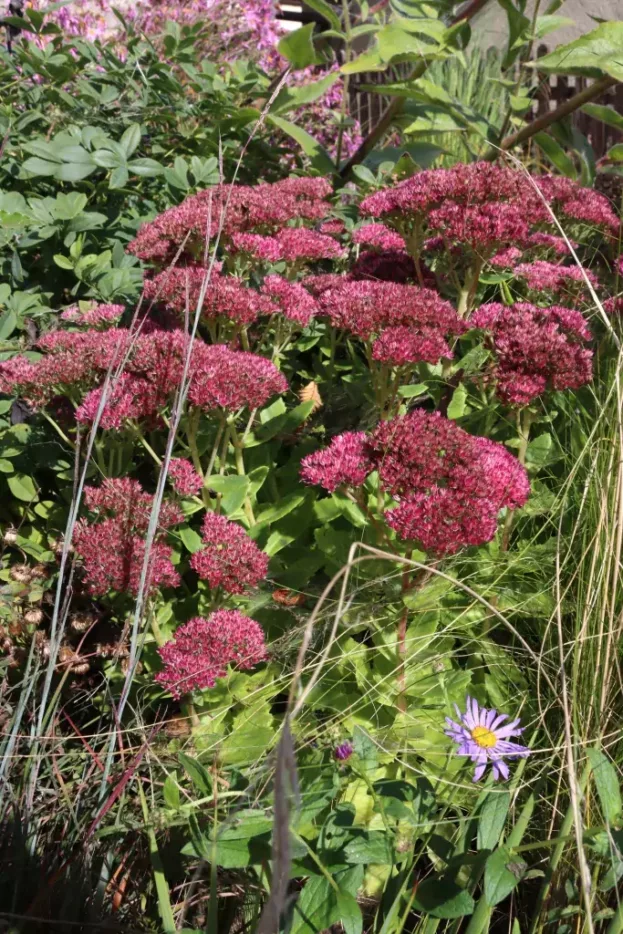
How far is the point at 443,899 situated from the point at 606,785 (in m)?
0.31

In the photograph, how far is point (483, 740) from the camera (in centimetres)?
154

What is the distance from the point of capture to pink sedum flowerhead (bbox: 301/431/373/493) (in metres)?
1.84

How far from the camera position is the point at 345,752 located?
1.55 m

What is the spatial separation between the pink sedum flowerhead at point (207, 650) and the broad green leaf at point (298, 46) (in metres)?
2.09

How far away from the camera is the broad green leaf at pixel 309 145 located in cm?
305

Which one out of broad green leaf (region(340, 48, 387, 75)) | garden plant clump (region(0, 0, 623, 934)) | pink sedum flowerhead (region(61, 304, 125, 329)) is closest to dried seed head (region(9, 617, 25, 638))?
garden plant clump (region(0, 0, 623, 934))

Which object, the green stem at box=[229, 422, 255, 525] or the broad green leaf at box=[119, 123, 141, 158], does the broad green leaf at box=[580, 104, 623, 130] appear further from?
the green stem at box=[229, 422, 255, 525]

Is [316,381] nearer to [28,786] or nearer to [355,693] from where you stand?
[355,693]

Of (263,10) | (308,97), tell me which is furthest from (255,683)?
(263,10)

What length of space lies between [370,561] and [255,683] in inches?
16.1

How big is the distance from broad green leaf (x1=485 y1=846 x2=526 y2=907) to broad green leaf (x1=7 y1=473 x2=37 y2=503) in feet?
5.61

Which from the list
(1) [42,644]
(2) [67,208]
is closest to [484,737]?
(1) [42,644]

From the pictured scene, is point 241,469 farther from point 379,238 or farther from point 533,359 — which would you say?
point 379,238

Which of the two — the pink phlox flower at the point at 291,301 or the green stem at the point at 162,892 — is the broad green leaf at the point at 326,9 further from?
the green stem at the point at 162,892
